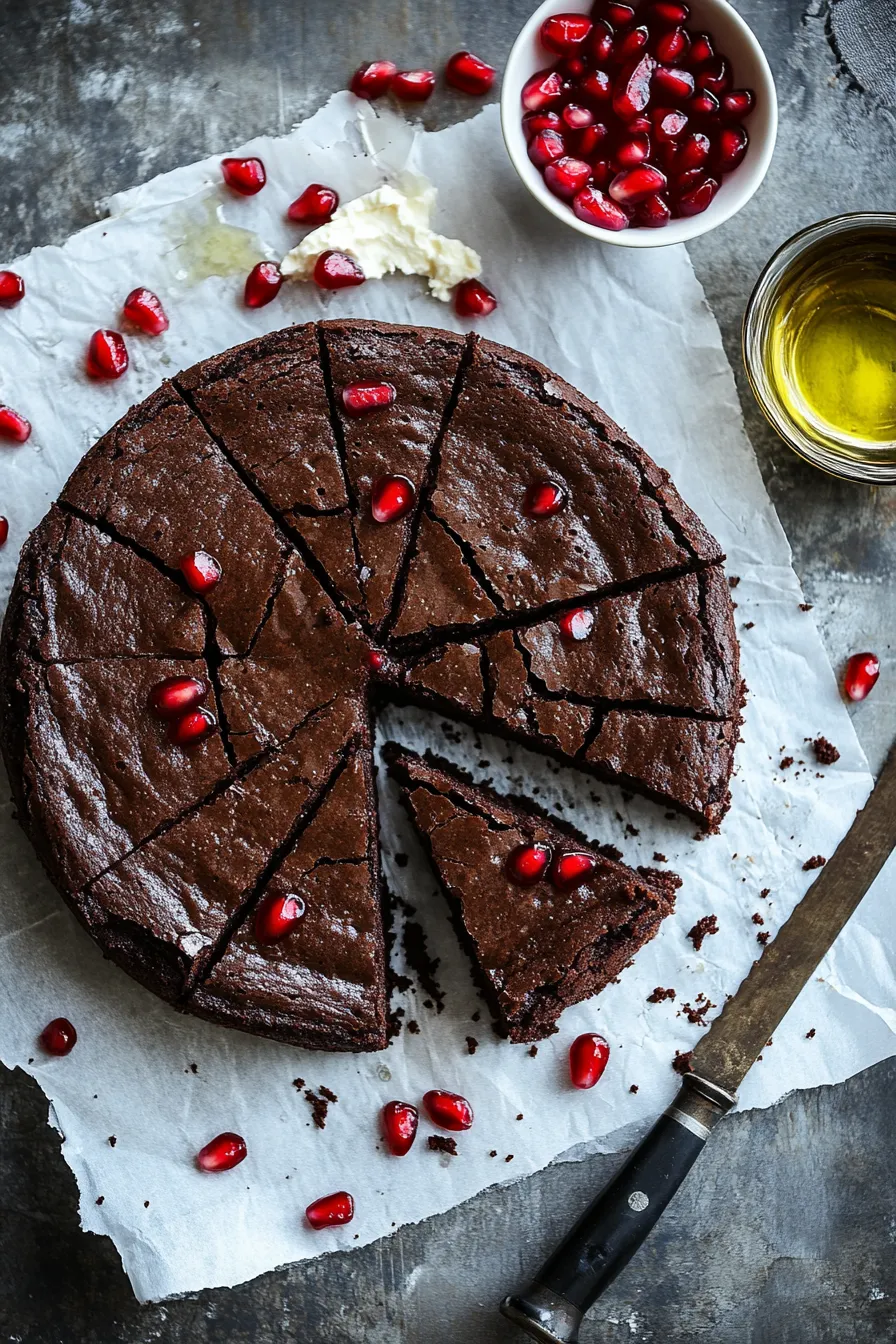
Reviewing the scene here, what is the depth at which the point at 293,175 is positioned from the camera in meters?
4.00

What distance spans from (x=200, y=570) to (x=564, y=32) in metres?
2.19

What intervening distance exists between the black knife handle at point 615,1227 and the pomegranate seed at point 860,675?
1.49 m

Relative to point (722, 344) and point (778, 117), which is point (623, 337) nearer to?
point (722, 344)

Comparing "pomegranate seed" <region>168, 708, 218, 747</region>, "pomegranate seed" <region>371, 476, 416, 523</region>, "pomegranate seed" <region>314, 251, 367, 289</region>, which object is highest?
"pomegranate seed" <region>314, 251, 367, 289</region>

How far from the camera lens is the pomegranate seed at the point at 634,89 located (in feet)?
12.1

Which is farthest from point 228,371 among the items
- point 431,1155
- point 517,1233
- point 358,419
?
point 517,1233

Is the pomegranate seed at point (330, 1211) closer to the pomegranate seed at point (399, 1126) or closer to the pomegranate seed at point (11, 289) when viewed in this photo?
the pomegranate seed at point (399, 1126)

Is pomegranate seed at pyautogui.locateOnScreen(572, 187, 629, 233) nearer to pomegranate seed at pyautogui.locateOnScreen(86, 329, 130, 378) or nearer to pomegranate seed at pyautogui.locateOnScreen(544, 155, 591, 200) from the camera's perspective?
pomegranate seed at pyautogui.locateOnScreen(544, 155, 591, 200)

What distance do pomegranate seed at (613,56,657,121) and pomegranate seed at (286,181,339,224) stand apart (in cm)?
104

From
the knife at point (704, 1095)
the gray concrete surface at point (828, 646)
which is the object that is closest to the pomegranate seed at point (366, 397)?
the gray concrete surface at point (828, 646)

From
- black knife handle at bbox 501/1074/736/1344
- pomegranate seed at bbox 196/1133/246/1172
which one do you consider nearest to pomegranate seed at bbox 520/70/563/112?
black knife handle at bbox 501/1074/736/1344

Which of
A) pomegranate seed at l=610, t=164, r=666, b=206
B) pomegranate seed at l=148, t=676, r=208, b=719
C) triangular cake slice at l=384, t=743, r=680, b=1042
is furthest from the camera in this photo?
pomegranate seed at l=610, t=164, r=666, b=206

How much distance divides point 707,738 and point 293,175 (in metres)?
2.51

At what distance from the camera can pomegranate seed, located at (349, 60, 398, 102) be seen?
397 centimetres
